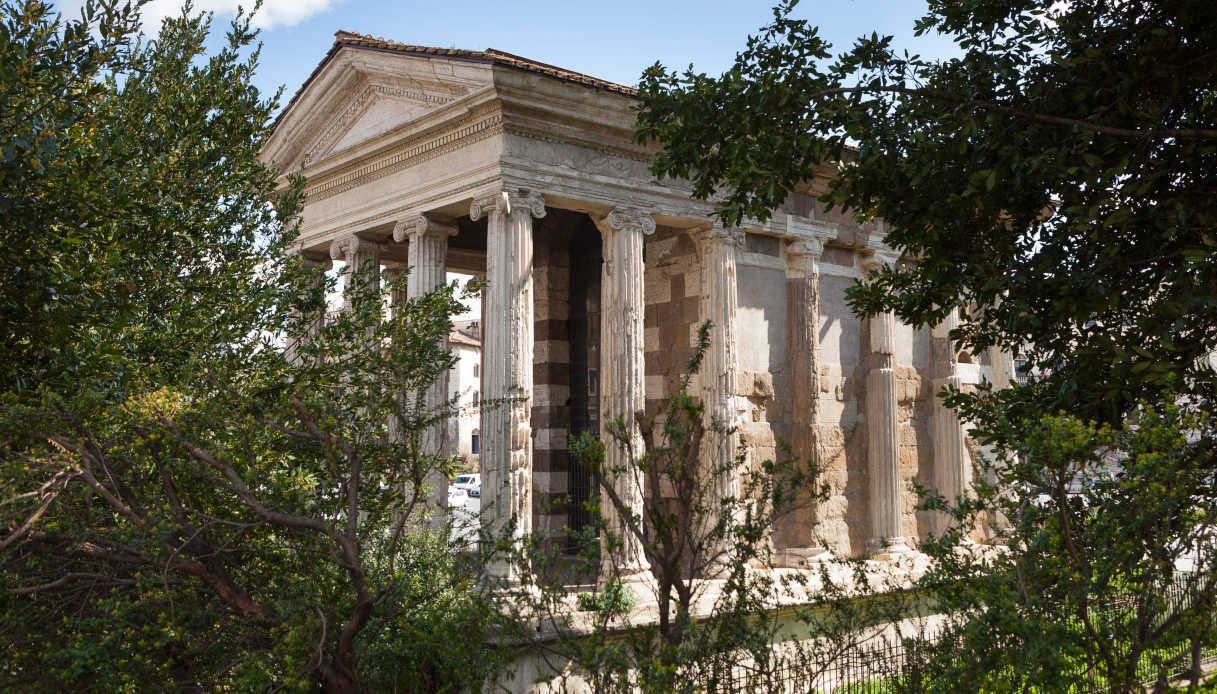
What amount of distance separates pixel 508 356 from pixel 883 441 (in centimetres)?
632

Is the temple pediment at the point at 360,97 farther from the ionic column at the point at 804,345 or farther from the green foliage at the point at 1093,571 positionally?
the green foliage at the point at 1093,571

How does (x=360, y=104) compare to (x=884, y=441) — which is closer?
(x=360, y=104)

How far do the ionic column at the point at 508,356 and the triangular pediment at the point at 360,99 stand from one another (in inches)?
54.4

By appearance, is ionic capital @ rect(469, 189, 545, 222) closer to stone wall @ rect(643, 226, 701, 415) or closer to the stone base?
stone wall @ rect(643, 226, 701, 415)

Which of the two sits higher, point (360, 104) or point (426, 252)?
point (360, 104)

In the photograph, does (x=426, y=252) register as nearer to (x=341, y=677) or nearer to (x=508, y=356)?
(x=508, y=356)

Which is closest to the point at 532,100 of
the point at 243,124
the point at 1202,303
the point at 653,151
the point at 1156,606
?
the point at 653,151

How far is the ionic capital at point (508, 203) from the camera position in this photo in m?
10.3

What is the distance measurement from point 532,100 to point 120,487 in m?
6.39

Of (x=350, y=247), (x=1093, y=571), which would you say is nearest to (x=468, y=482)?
(x=350, y=247)

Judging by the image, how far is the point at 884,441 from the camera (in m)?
13.8

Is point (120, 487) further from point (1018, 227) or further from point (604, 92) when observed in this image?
point (604, 92)

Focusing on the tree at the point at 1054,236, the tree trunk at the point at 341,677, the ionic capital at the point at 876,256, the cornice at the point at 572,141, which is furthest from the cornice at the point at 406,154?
the tree trunk at the point at 341,677

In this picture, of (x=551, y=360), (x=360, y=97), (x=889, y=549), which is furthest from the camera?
(x=551, y=360)
